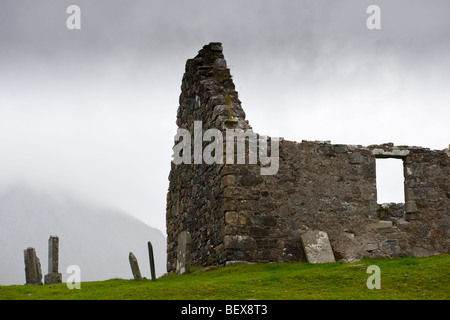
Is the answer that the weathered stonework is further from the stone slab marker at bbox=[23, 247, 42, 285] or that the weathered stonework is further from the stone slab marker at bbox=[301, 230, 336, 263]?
the stone slab marker at bbox=[23, 247, 42, 285]

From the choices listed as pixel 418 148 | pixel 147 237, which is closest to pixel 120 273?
pixel 147 237

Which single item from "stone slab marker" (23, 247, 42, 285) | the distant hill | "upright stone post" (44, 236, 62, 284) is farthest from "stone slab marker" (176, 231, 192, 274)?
the distant hill

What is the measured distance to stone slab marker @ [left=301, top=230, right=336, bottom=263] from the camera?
18467 millimetres

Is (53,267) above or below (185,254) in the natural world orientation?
below

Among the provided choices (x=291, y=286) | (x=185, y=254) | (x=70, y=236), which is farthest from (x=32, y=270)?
(x=70, y=236)

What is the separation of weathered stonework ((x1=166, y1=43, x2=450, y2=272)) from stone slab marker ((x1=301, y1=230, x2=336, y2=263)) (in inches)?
8.4

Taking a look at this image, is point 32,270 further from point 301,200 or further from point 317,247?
point 317,247

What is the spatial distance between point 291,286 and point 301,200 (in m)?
4.58

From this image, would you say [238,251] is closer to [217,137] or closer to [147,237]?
[217,137]

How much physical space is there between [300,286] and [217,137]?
19.4 feet

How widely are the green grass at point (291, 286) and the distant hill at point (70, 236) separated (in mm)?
132605

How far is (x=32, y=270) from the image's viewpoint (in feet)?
67.2

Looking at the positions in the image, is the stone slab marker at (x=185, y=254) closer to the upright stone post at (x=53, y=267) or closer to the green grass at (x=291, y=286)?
the green grass at (x=291, y=286)

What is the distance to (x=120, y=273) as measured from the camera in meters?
169
